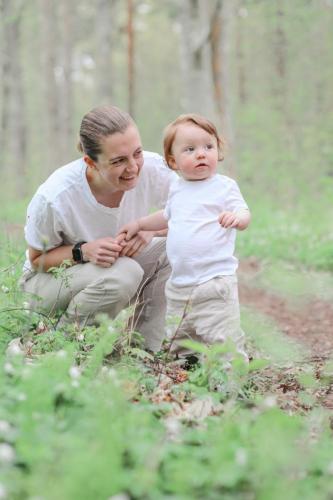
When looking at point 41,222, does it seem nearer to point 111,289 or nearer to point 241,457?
point 111,289

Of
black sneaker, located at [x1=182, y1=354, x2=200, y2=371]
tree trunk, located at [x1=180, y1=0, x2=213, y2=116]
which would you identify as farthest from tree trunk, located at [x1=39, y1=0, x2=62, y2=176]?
black sneaker, located at [x1=182, y1=354, x2=200, y2=371]

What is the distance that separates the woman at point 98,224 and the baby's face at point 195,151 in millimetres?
241

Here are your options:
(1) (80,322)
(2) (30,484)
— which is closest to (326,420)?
(2) (30,484)

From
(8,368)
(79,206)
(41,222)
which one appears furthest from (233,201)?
(8,368)

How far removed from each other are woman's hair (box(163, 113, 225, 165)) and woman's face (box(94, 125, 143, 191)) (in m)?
0.21

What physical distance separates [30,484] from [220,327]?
6.97 feet

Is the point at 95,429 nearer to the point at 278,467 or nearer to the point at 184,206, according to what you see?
the point at 278,467

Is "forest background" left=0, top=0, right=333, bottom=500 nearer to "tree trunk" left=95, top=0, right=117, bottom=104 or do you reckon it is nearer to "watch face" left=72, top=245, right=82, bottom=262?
"watch face" left=72, top=245, right=82, bottom=262

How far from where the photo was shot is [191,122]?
404 centimetres

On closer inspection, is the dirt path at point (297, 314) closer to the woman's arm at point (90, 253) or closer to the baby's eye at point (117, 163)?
the woman's arm at point (90, 253)

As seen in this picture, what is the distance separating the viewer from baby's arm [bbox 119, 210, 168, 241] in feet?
14.2

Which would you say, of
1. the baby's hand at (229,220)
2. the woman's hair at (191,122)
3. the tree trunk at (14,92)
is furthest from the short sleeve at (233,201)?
the tree trunk at (14,92)

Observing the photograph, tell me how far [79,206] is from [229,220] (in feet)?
3.22

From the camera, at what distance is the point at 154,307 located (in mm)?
4605
